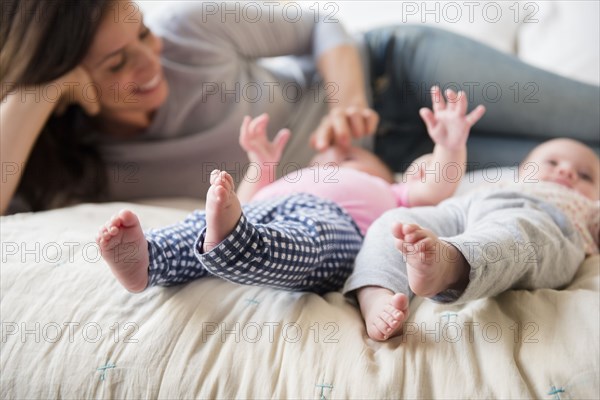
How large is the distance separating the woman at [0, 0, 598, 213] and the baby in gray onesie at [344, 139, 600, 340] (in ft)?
0.97

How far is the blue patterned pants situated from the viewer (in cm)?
59

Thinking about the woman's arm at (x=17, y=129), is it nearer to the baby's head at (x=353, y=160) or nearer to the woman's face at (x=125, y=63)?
the woman's face at (x=125, y=63)

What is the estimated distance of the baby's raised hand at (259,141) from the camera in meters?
0.89

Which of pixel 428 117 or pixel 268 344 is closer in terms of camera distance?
pixel 268 344

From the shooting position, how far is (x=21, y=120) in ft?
3.09

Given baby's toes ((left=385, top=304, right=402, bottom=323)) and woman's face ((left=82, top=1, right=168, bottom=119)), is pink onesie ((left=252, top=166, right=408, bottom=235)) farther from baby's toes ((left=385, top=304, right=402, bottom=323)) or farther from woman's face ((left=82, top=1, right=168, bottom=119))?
woman's face ((left=82, top=1, right=168, bottom=119))

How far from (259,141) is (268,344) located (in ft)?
1.36

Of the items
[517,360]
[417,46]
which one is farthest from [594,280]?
[417,46]

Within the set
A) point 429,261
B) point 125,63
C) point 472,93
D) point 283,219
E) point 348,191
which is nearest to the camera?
point 429,261

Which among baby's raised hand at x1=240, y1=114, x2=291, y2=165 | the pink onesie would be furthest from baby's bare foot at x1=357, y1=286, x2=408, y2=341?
baby's raised hand at x1=240, y1=114, x2=291, y2=165

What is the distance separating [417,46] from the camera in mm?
1231

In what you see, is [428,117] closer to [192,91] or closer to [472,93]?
[472,93]

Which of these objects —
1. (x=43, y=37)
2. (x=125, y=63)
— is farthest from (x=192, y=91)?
(x=43, y=37)

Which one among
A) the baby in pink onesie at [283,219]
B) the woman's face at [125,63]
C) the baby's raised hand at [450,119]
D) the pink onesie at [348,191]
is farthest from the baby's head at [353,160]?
the woman's face at [125,63]
